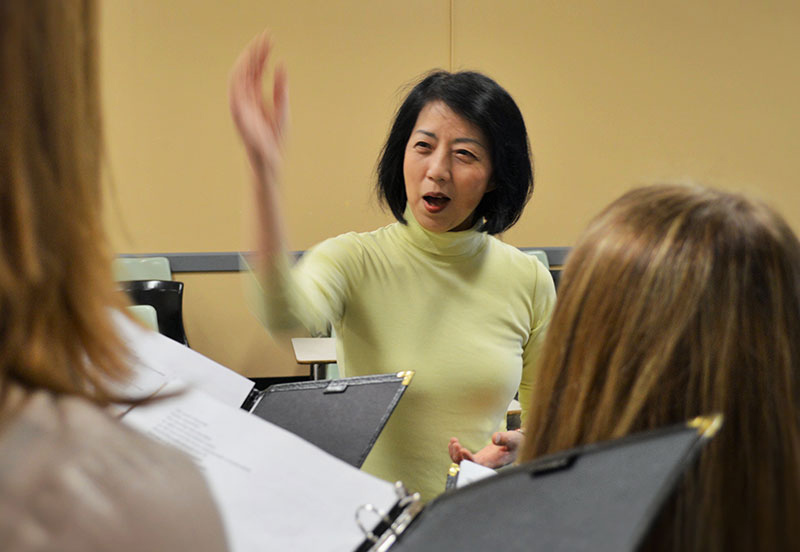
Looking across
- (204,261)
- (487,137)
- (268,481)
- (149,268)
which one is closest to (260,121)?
(268,481)

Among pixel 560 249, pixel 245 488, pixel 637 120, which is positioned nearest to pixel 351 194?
pixel 560 249

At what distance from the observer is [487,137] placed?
5.41ft

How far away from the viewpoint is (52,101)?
431 mm

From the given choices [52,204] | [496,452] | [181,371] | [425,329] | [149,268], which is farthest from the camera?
[149,268]

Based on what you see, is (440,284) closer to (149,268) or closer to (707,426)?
(707,426)

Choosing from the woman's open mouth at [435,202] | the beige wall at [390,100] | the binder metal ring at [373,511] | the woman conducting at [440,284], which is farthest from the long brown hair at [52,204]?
the beige wall at [390,100]

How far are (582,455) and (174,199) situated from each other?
4739 mm

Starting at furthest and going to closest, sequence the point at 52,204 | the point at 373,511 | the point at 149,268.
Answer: the point at 149,268 < the point at 373,511 < the point at 52,204

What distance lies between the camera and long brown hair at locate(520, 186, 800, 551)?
24.4 inches

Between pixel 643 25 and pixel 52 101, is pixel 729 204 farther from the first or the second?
pixel 643 25

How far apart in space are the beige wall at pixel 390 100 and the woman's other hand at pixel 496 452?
3.62 m

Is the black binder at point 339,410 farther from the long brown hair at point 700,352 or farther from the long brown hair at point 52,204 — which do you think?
the long brown hair at point 52,204

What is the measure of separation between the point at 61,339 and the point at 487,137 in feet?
4.30

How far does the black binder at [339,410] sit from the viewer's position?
1.04 metres
